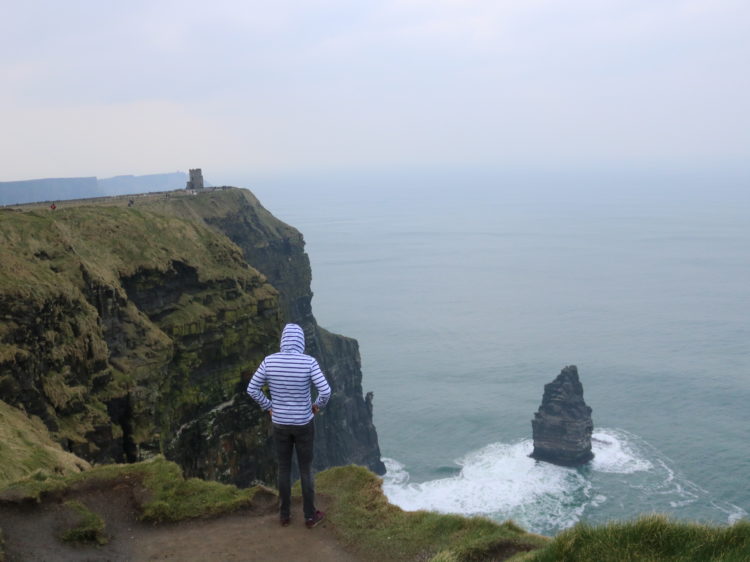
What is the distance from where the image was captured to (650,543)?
904cm

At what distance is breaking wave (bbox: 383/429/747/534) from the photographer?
6122 centimetres

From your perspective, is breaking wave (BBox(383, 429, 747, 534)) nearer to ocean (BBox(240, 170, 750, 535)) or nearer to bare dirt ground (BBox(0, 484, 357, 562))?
ocean (BBox(240, 170, 750, 535))

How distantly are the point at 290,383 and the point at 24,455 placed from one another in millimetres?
8823

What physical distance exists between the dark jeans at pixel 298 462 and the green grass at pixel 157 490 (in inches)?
40.9

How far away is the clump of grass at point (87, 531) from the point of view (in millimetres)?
11015

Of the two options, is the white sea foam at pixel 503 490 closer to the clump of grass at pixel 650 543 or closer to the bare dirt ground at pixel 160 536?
the bare dirt ground at pixel 160 536

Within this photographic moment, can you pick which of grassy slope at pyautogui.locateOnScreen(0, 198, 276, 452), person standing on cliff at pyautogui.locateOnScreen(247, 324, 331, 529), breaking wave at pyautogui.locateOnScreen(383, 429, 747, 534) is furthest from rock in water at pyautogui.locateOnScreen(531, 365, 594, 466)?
person standing on cliff at pyautogui.locateOnScreen(247, 324, 331, 529)

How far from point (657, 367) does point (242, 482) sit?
78500 mm

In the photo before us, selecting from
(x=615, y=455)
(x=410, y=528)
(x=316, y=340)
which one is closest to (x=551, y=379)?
(x=615, y=455)

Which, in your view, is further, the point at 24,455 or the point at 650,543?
the point at 24,455

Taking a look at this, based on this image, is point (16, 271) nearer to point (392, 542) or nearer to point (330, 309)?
point (392, 542)

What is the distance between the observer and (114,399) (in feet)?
94.3

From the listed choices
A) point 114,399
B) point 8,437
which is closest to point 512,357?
point 114,399

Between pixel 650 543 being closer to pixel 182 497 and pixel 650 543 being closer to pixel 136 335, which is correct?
pixel 182 497
